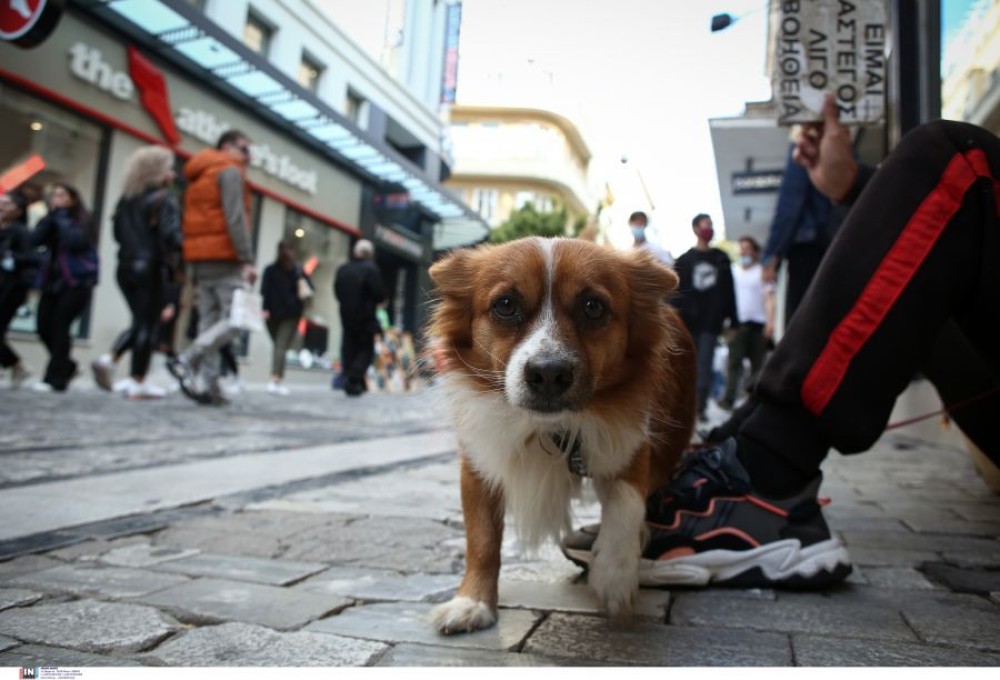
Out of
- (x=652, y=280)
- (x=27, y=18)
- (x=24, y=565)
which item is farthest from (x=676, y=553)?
(x=27, y=18)

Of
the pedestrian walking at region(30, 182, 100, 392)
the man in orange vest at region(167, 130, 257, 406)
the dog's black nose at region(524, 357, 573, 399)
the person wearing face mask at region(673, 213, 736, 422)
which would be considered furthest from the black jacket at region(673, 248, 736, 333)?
the pedestrian walking at region(30, 182, 100, 392)

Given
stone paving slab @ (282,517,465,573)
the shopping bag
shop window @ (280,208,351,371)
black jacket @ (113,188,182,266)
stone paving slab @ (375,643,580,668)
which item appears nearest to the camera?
stone paving slab @ (375,643,580,668)

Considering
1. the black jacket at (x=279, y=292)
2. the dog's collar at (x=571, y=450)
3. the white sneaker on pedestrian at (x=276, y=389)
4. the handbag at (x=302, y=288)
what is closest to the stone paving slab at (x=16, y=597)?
the dog's collar at (x=571, y=450)

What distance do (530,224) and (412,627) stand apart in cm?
138

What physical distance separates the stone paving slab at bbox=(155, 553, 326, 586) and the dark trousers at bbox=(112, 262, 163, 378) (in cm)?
584

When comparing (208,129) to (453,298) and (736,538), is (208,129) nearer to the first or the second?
(453,298)

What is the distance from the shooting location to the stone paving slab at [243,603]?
5.76 ft

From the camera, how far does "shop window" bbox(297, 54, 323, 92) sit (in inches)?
68.0

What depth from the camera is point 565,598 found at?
203 cm

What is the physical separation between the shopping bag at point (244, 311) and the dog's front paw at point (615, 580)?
231 inches

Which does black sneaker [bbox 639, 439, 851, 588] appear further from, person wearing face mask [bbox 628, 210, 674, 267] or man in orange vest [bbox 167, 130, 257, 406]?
man in orange vest [bbox 167, 130, 257, 406]

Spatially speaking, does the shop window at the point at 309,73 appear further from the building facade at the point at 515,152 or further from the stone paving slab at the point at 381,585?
the stone paving slab at the point at 381,585

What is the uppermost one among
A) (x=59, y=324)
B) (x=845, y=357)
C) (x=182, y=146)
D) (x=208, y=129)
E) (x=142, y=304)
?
(x=208, y=129)

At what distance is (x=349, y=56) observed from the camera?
166 centimetres
